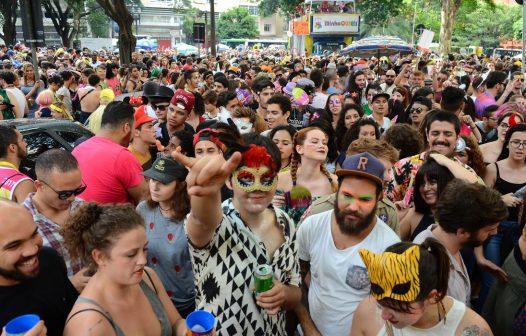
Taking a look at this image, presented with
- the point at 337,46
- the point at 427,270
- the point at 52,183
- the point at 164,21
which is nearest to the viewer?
Result: the point at 427,270

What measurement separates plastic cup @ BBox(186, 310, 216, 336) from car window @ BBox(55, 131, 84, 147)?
4489 millimetres

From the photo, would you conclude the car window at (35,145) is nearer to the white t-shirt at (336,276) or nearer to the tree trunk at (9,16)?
the white t-shirt at (336,276)

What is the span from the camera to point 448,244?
2.80 m

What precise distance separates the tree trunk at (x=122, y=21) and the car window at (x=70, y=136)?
12257 millimetres

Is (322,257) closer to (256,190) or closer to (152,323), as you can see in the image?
(256,190)

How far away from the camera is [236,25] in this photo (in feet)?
299

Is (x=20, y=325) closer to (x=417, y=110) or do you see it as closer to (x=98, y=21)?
(x=417, y=110)

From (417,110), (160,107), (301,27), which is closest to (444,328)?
(417,110)

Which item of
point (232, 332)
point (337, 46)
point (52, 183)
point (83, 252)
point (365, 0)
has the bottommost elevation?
point (232, 332)

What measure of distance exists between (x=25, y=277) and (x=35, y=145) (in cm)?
380

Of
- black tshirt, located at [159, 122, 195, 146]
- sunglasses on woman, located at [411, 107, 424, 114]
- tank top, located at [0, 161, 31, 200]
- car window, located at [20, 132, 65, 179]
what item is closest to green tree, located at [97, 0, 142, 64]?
black tshirt, located at [159, 122, 195, 146]

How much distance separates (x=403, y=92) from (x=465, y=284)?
19.2 feet

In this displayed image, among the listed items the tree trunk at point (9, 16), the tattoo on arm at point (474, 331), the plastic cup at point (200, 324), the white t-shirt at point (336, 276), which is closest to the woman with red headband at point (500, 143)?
the white t-shirt at point (336, 276)

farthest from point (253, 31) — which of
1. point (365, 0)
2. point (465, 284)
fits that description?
point (465, 284)
